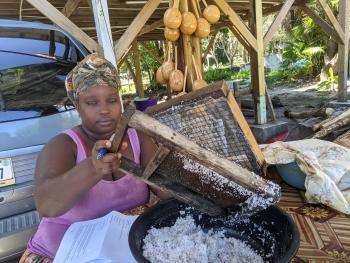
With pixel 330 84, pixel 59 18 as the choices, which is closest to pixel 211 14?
pixel 59 18

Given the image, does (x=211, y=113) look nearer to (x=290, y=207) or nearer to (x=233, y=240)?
(x=233, y=240)

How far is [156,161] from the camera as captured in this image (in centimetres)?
88

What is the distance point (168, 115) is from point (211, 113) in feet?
0.54

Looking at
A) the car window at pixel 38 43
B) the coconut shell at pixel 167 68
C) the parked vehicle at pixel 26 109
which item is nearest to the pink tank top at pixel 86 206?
the parked vehicle at pixel 26 109

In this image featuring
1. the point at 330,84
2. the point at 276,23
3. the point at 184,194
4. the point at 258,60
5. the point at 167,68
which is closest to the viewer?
the point at 184,194

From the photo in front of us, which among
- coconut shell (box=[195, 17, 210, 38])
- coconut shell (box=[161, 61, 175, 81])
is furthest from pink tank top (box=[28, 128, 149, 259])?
coconut shell (box=[195, 17, 210, 38])

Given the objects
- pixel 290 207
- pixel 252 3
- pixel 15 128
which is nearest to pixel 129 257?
pixel 290 207

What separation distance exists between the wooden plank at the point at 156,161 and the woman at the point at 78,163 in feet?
1.12

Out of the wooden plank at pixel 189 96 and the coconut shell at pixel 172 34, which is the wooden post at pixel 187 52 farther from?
the wooden plank at pixel 189 96

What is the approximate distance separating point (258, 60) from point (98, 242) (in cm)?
401

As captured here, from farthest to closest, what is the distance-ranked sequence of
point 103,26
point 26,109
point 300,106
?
point 300,106 → point 103,26 → point 26,109

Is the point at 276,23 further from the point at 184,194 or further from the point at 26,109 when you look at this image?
the point at 184,194

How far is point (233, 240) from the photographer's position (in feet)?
3.59

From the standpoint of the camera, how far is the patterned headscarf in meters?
1.39
